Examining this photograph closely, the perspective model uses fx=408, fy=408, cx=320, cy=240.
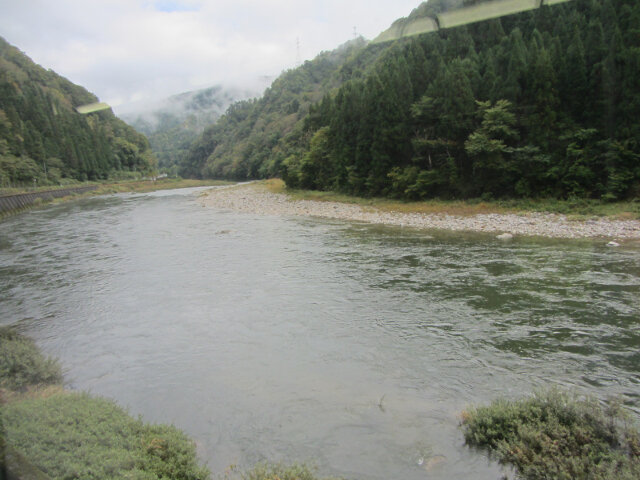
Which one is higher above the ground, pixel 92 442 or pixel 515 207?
pixel 92 442

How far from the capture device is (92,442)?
14.9ft

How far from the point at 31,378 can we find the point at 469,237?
18.3m

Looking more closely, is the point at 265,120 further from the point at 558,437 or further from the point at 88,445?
the point at 558,437

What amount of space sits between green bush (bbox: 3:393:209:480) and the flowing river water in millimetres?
700

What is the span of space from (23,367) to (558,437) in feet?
26.8

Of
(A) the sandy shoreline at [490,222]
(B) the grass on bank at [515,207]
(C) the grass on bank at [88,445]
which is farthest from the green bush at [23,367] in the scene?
(B) the grass on bank at [515,207]

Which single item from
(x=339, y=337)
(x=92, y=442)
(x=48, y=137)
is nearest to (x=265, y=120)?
(x=48, y=137)

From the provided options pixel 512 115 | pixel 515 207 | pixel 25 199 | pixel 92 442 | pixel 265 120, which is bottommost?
pixel 515 207

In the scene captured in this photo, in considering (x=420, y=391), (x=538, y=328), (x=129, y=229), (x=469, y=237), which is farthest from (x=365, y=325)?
(x=129, y=229)

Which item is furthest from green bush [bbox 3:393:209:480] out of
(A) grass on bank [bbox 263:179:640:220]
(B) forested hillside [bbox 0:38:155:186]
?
(B) forested hillside [bbox 0:38:155:186]

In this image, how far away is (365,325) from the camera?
9.95 metres

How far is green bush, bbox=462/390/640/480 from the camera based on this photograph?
4227 millimetres

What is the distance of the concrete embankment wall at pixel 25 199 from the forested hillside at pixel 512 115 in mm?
31657

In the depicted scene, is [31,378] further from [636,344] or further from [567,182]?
[567,182]
